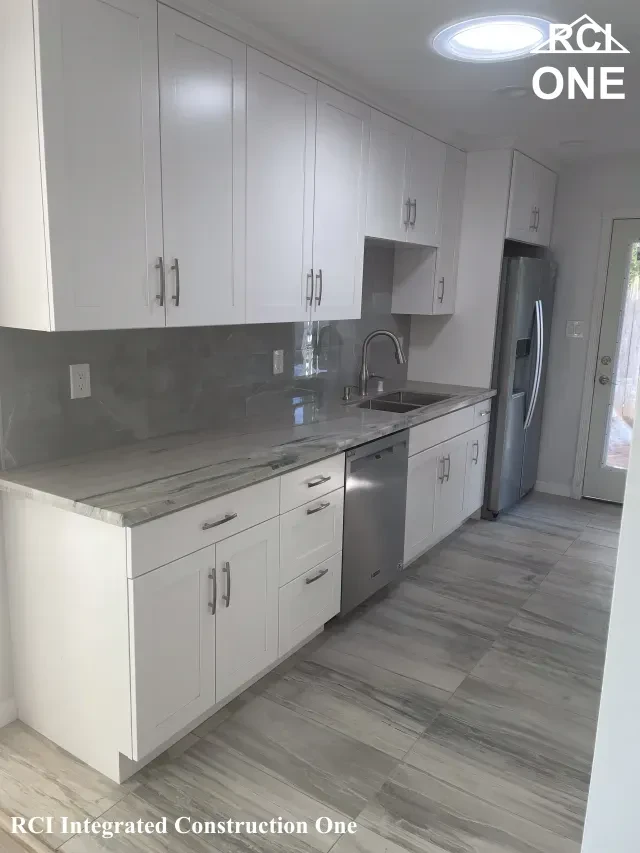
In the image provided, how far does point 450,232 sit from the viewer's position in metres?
3.94

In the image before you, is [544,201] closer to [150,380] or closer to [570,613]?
[570,613]

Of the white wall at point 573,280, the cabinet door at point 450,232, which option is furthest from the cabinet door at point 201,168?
the white wall at point 573,280

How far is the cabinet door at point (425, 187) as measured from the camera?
339cm

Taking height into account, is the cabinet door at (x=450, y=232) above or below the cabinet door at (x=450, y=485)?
above

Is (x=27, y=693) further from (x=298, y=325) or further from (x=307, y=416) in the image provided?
(x=298, y=325)

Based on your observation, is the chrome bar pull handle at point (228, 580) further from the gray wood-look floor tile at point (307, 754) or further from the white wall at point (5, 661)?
the white wall at point (5, 661)

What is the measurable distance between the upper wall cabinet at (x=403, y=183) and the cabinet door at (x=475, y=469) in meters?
1.22

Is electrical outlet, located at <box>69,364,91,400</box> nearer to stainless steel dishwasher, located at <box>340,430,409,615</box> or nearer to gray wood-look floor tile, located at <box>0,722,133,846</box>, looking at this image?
stainless steel dishwasher, located at <box>340,430,409,615</box>

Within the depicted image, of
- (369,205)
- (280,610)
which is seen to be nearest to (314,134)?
(369,205)

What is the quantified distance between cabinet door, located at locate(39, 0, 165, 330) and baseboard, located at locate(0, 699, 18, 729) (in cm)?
135

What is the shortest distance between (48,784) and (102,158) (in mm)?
1884

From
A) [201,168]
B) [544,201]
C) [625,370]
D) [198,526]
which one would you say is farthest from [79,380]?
[625,370]

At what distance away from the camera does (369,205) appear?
3090mm

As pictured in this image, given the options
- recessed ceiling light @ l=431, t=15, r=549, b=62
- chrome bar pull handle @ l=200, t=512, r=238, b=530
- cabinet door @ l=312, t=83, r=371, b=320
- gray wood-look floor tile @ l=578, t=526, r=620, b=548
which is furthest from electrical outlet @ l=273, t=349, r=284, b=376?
gray wood-look floor tile @ l=578, t=526, r=620, b=548
